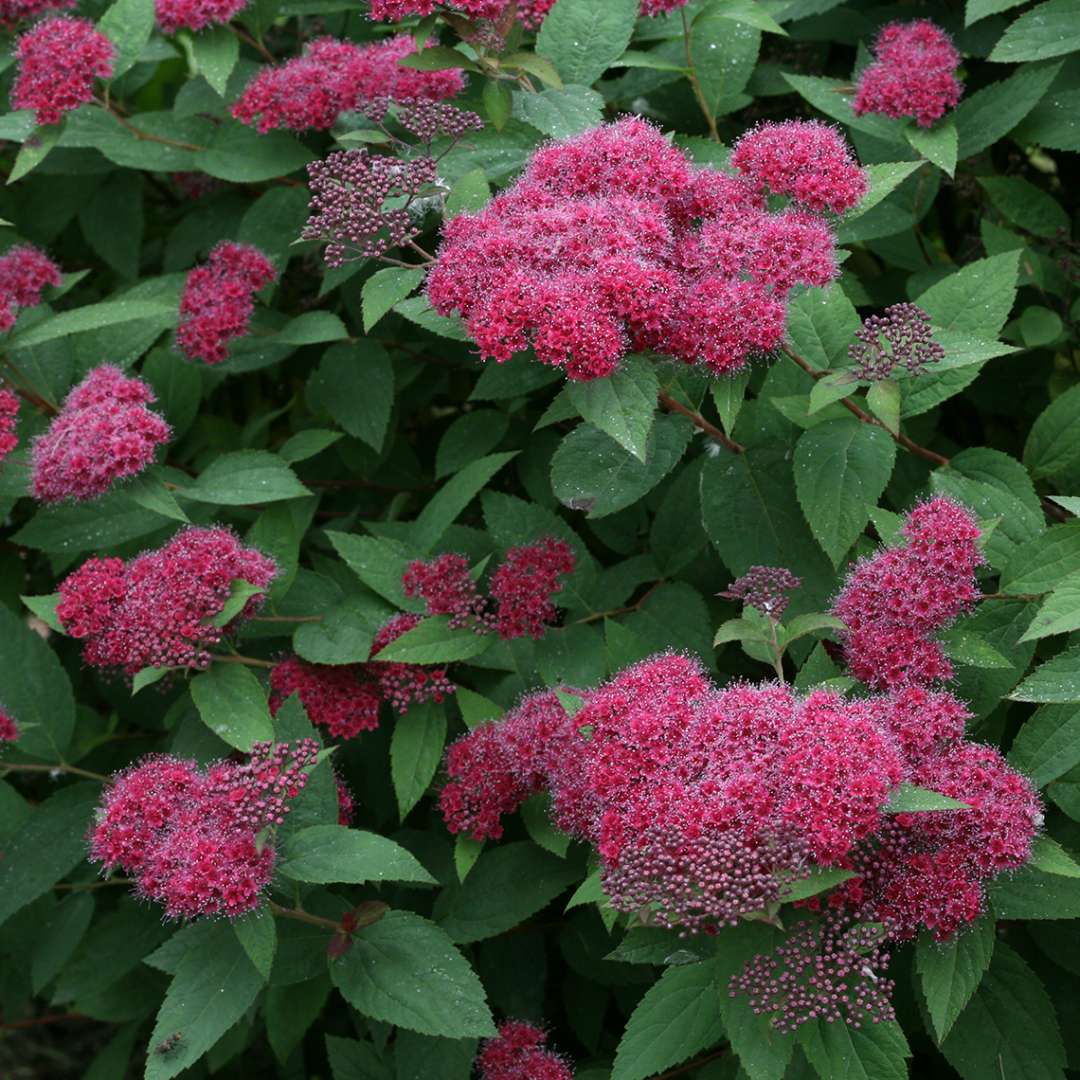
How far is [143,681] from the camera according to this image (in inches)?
121

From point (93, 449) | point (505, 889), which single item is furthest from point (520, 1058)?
point (93, 449)

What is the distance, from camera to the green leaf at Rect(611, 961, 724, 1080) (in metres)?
2.61

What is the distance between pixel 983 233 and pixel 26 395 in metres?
2.67

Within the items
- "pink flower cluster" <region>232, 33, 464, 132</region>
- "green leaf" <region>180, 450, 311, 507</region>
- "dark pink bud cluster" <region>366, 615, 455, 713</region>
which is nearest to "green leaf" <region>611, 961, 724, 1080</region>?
"dark pink bud cluster" <region>366, 615, 455, 713</region>

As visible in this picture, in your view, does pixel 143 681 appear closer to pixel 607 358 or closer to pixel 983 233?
pixel 607 358

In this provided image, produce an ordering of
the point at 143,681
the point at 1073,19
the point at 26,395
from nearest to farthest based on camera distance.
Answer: the point at 143,681 → the point at 1073,19 → the point at 26,395

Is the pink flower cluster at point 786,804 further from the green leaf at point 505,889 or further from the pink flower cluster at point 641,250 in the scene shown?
the pink flower cluster at point 641,250

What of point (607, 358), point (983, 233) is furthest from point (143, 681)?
point (983, 233)

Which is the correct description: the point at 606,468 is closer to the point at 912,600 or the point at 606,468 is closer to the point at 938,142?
the point at 912,600

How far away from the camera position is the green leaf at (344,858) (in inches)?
109

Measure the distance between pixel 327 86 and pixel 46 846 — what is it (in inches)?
85.5

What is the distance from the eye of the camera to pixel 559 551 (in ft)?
11.1

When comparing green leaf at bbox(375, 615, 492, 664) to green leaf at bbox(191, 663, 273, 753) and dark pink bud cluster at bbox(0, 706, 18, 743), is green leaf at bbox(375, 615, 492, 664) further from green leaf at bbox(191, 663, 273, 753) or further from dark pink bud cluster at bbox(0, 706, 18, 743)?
dark pink bud cluster at bbox(0, 706, 18, 743)

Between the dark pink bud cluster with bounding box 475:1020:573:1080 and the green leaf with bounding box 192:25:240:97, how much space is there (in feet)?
8.40
